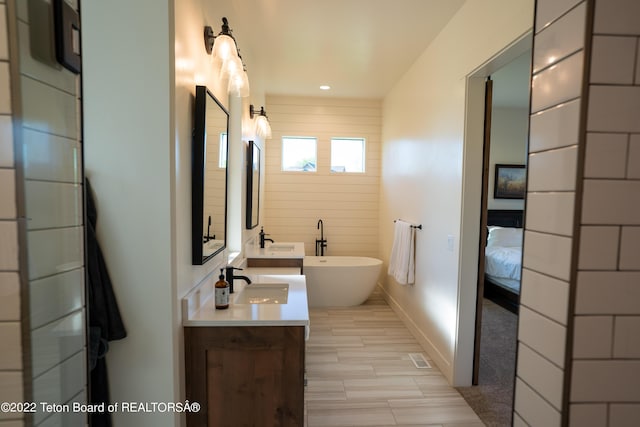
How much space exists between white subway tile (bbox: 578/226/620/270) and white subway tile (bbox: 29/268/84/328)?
92cm

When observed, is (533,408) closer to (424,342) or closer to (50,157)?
(50,157)

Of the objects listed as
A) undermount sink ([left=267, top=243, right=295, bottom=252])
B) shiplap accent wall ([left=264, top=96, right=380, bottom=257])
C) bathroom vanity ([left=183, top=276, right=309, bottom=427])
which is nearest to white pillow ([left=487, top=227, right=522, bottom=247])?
shiplap accent wall ([left=264, top=96, right=380, bottom=257])

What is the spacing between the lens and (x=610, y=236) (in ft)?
1.84

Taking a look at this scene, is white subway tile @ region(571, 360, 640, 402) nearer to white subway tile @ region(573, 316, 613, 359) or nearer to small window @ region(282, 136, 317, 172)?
white subway tile @ region(573, 316, 613, 359)

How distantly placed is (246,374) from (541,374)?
139 cm

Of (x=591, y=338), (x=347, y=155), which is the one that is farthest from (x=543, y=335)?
(x=347, y=155)

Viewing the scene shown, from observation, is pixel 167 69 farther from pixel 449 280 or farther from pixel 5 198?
pixel 449 280

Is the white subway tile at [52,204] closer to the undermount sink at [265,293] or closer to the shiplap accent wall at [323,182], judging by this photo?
the undermount sink at [265,293]

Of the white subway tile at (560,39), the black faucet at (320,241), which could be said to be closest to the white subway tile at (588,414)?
the white subway tile at (560,39)

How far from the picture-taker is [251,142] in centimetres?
321

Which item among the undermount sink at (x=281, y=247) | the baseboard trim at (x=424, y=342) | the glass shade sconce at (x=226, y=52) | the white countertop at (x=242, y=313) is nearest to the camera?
the white countertop at (x=242, y=313)

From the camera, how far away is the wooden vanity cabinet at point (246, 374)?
5.23 feet

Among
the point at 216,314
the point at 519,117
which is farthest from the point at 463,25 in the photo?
the point at 519,117

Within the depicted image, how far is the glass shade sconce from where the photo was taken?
5.66ft
